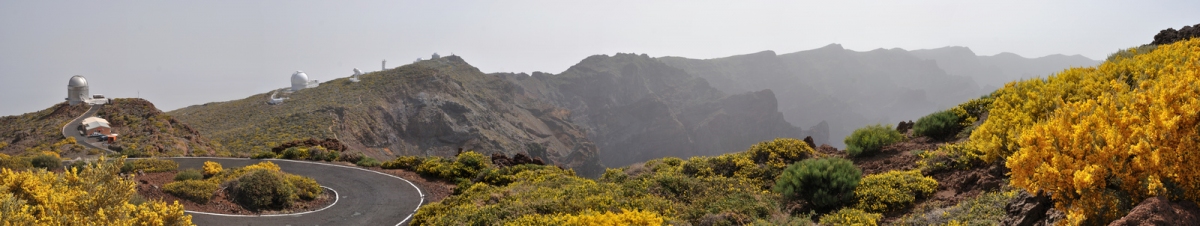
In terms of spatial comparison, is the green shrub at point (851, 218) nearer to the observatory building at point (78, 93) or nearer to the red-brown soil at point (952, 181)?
the red-brown soil at point (952, 181)

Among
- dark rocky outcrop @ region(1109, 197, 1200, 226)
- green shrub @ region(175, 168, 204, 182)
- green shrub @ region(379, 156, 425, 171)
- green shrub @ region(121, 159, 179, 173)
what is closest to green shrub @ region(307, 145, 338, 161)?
green shrub @ region(379, 156, 425, 171)

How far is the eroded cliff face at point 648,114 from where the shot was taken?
12306 cm

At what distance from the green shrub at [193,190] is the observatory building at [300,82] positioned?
168ft

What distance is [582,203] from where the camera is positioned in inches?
329

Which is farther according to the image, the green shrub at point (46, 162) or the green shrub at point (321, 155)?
the green shrub at point (321, 155)

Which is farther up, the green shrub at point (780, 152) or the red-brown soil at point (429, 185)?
the green shrub at point (780, 152)

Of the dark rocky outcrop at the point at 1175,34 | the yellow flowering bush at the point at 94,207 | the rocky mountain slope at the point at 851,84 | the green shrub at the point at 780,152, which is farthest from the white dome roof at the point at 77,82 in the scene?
the rocky mountain slope at the point at 851,84

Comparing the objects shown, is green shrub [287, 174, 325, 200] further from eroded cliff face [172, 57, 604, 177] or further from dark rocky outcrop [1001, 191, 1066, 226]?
eroded cliff face [172, 57, 604, 177]

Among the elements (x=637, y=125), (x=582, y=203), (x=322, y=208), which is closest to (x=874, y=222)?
(x=582, y=203)

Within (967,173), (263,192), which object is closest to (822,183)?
(967,173)

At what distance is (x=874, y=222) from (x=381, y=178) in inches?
579

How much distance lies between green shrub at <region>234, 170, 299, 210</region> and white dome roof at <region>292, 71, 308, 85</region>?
171ft

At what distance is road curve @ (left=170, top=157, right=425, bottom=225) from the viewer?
1254cm

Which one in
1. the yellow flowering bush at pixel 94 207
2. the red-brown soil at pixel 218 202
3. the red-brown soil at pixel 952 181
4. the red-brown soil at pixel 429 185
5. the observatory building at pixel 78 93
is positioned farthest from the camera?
the observatory building at pixel 78 93
